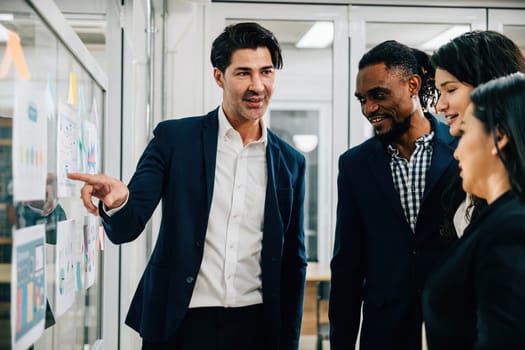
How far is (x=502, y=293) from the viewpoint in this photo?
927 mm

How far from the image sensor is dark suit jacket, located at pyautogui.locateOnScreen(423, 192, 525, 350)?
921mm

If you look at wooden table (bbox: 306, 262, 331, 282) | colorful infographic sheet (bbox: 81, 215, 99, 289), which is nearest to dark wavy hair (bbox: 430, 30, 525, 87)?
colorful infographic sheet (bbox: 81, 215, 99, 289)

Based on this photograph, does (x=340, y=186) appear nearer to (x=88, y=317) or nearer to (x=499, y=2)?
(x=88, y=317)

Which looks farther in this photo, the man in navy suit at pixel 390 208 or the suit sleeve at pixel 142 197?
the man in navy suit at pixel 390 208

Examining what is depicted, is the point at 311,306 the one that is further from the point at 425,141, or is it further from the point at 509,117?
the point at 509,117

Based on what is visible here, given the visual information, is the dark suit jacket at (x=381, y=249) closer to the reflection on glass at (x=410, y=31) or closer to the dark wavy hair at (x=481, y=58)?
the dark wavy hair at (x=481, y=58)

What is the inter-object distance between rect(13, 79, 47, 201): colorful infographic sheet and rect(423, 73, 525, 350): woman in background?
2.36 ft

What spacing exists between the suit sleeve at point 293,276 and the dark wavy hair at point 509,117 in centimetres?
83

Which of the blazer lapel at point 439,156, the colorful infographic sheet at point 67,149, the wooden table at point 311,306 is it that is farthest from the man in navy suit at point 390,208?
the wooden table at point 311,306

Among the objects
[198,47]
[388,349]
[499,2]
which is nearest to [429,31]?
[499,2]

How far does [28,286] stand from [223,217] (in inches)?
29.5

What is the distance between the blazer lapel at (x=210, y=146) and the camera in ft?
5.47

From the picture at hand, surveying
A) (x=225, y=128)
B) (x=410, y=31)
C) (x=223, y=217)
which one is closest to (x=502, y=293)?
(x=223, y=217)

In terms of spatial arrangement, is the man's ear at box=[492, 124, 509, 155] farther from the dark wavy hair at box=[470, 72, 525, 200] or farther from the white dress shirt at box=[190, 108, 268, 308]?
the white dress shirt at box=[190, 108, 268, 308]
